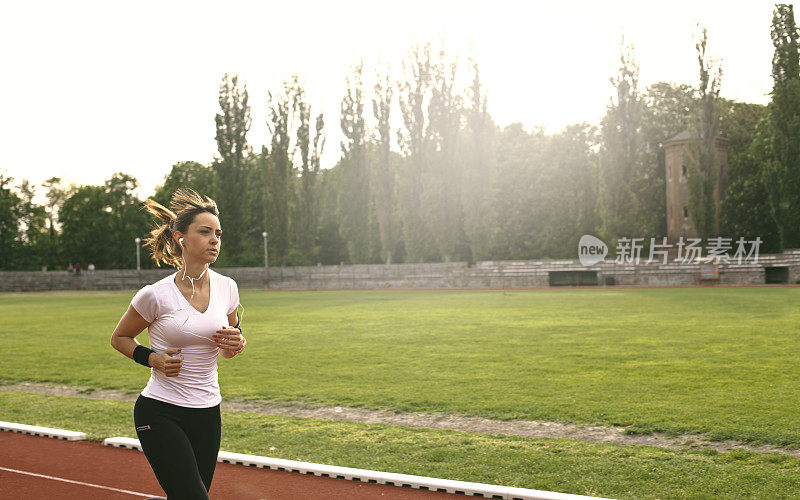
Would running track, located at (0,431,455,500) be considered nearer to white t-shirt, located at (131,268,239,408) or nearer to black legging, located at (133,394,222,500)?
black legging, located at (133,394,222,500)

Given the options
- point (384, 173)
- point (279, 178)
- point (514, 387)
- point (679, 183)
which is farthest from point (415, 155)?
point (514, 387)

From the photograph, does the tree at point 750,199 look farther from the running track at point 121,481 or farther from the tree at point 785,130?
the running track at point 121,481

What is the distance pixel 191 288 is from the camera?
13.3 feet

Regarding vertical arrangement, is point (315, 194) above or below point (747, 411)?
above

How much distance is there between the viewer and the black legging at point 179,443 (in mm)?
3715

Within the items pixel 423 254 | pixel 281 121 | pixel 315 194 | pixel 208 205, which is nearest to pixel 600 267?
pixel 423 254

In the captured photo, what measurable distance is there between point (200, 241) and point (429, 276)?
46.4 metres

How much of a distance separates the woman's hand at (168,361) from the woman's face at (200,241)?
56cm

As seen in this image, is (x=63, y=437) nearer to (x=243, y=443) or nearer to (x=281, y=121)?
(x=243, y=443)

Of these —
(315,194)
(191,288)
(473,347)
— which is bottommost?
(473,347)

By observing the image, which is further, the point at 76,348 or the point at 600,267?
the point at 600,267

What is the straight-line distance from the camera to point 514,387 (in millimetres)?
10953

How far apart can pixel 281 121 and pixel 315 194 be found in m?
7.39

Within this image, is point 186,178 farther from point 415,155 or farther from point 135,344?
point 135,344
